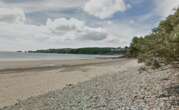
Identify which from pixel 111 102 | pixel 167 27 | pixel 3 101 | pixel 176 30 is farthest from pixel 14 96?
pixel 176 30

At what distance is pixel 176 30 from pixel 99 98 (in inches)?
178

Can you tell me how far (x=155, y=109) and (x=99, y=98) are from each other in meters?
3.37

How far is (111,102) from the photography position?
40.3ft

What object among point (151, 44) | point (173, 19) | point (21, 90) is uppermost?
point (173, 19)

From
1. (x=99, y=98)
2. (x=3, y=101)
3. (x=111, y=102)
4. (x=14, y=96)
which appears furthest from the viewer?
(x=14, y=96)

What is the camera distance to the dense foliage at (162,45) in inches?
477

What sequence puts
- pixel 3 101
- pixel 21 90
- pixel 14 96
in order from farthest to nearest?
pixel 21 90
pixel 14 96
pixel 3 101

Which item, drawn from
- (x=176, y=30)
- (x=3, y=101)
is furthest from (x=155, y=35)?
(x=3, y=101)

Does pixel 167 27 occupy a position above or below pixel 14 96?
above

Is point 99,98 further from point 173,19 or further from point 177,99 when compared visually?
point 173,19

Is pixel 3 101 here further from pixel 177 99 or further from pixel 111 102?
pixel 177 99

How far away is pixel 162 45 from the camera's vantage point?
504 inches

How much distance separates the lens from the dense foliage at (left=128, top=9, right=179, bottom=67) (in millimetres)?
12109

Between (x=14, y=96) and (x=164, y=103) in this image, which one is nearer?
(x=164, y=103)
